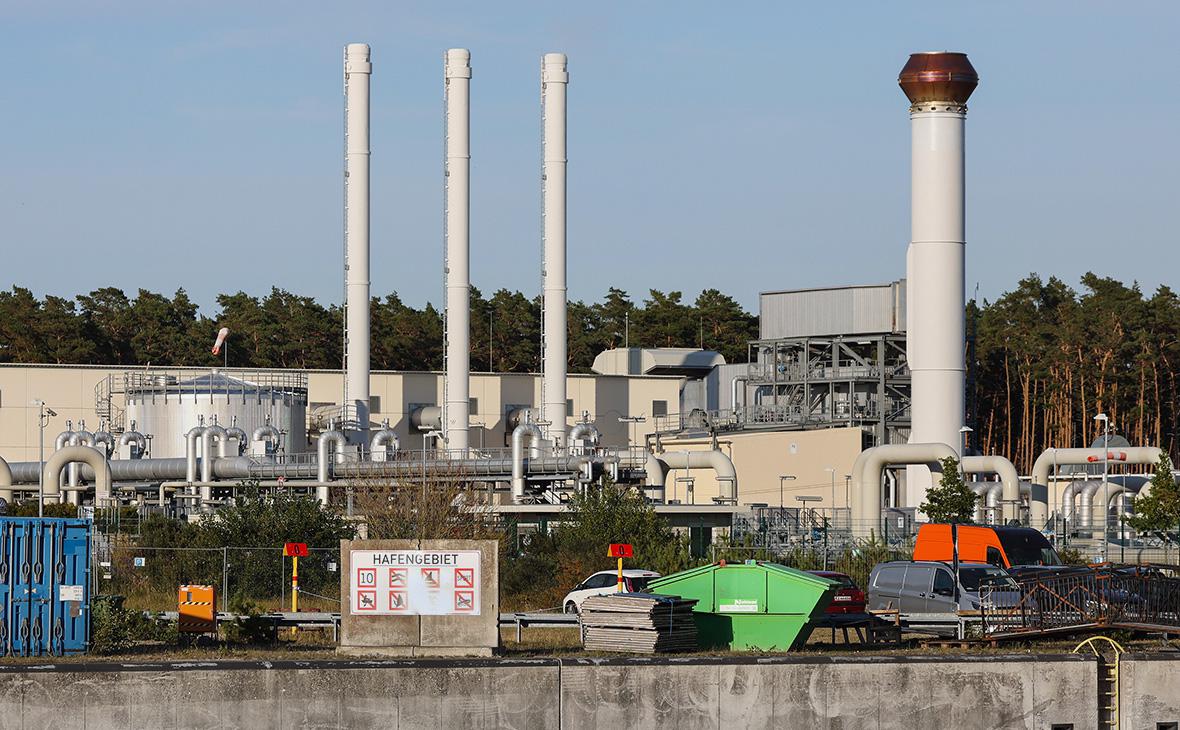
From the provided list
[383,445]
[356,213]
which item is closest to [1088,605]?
[383,445]

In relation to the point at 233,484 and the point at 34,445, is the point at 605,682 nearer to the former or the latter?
the point at 233,484

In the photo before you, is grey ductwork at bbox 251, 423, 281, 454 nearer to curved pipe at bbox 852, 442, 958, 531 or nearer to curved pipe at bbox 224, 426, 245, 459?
curved pipe at bbox 224, 426, 245, 459

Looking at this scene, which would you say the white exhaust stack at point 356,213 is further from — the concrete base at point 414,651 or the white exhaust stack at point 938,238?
the concrete base at point 414,651

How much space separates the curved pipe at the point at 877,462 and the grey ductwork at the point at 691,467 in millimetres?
4875

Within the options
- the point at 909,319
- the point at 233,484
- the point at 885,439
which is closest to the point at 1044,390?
the point at 885,439

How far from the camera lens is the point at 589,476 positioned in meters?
64.8

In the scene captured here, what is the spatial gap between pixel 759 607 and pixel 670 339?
10612cm

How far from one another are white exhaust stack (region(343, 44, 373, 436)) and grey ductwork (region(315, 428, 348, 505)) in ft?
22.6

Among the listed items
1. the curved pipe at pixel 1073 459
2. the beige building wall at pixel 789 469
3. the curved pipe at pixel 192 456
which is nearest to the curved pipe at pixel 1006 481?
the curved pipe at pixel 1073 459

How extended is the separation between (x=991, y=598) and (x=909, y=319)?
1510 inches

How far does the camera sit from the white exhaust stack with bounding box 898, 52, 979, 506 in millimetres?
67562

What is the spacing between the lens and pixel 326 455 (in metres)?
67.3

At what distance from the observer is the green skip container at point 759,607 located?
28.1 metres

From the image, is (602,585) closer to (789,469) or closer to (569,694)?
(569,694)
